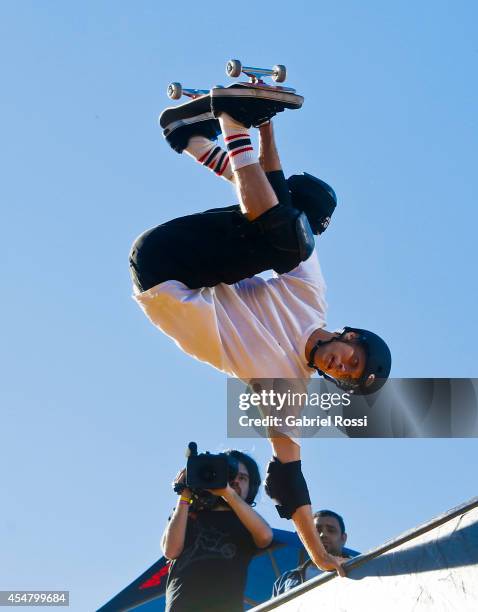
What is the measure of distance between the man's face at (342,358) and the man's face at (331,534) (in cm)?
112

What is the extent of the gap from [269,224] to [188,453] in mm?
1524

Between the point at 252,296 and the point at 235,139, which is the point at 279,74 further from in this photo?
the point at 252,296

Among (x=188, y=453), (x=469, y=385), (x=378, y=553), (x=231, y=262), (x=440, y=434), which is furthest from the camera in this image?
(x=469, y=385)

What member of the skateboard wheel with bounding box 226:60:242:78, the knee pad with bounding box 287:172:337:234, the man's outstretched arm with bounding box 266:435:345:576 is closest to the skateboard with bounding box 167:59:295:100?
the skateboard wheel with bounding box 226:60:242:78

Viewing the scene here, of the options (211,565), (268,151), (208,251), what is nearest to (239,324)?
(208,251)

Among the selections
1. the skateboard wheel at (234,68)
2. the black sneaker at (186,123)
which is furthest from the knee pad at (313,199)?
the skateboard wheel at (234,68)

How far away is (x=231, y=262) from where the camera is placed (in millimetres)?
6359

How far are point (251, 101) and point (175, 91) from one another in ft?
1.92

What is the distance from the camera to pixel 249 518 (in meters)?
6.65

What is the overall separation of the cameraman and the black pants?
1.20m

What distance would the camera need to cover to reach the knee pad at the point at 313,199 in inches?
266

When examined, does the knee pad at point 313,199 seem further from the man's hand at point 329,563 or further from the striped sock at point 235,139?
the man's hand at point 329,563

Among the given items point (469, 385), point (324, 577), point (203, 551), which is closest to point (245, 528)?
point (203, 551)

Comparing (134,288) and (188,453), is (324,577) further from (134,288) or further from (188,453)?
(134,288)
